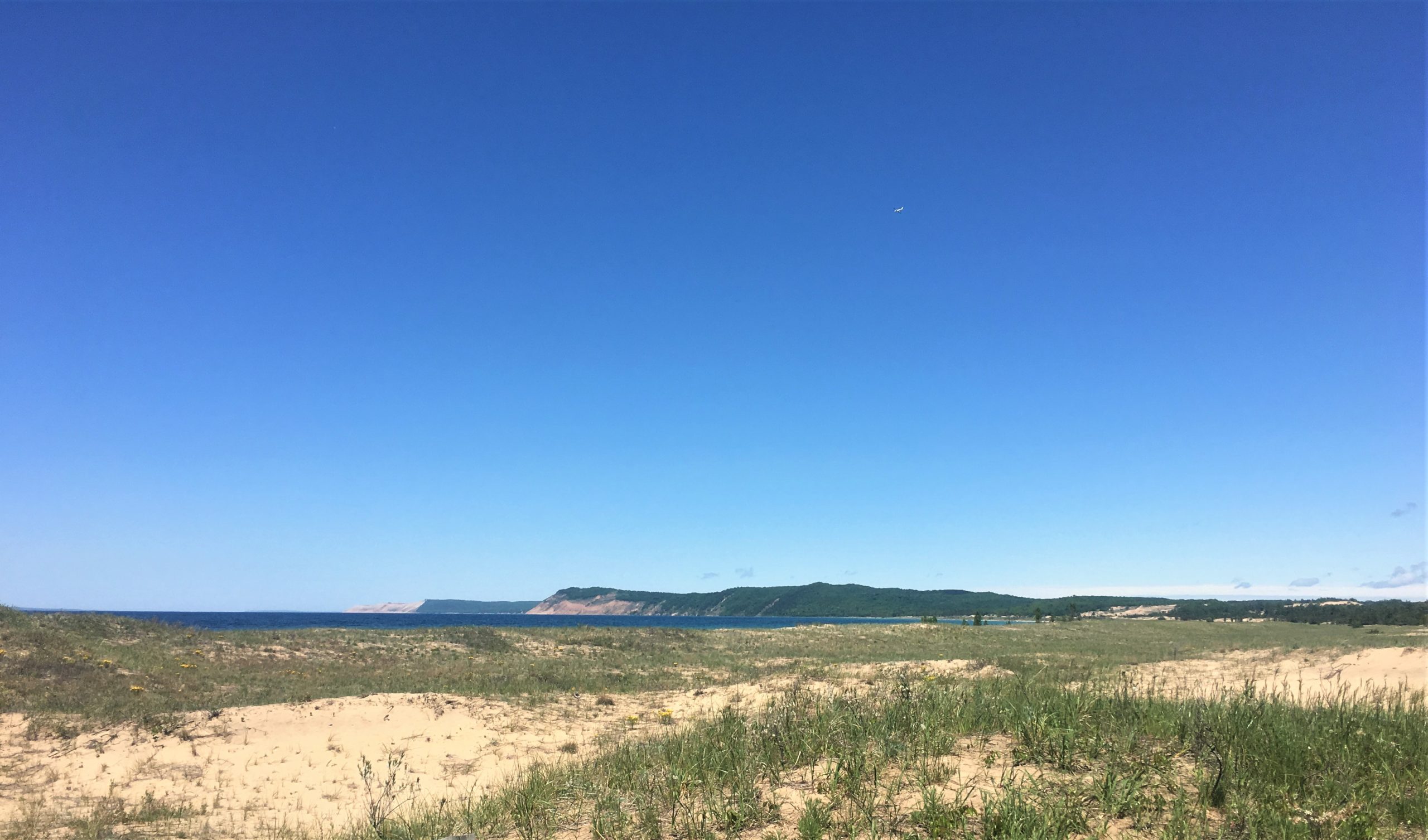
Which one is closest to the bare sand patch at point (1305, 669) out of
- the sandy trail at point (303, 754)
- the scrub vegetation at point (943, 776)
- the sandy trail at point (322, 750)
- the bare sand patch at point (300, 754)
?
the sandy trail at point (322, 750)

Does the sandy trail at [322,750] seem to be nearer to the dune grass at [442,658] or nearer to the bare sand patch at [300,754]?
the bare sand patch at [300,754]

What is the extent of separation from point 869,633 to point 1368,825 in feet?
145

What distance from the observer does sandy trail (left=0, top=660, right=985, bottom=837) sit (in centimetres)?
1045

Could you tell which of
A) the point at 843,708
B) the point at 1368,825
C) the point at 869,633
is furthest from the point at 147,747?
the point at 869,633

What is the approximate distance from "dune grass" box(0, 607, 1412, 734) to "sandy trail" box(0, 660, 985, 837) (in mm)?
1196

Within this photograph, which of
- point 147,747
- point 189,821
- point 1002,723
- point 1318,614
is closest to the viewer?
point 1002,723

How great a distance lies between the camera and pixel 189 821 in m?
9.55

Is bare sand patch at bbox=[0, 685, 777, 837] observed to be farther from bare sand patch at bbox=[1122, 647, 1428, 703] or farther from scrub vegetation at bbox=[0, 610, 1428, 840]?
bare sand patch at bbox=[1122, 647, 1428, 703]

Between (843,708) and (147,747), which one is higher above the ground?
(843,708)

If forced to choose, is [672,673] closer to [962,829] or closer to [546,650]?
[546,650]

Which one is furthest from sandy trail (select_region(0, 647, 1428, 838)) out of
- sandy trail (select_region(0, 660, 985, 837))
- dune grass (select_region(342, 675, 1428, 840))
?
dune grass (select_region(342, 675, 1428, 840))

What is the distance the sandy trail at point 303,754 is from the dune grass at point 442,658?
3.92 feet

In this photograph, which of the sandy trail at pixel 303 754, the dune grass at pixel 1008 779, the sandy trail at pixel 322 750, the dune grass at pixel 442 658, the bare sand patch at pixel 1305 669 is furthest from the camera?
the bare sand patch at pixel 1305 669

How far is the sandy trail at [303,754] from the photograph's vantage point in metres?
10.5
